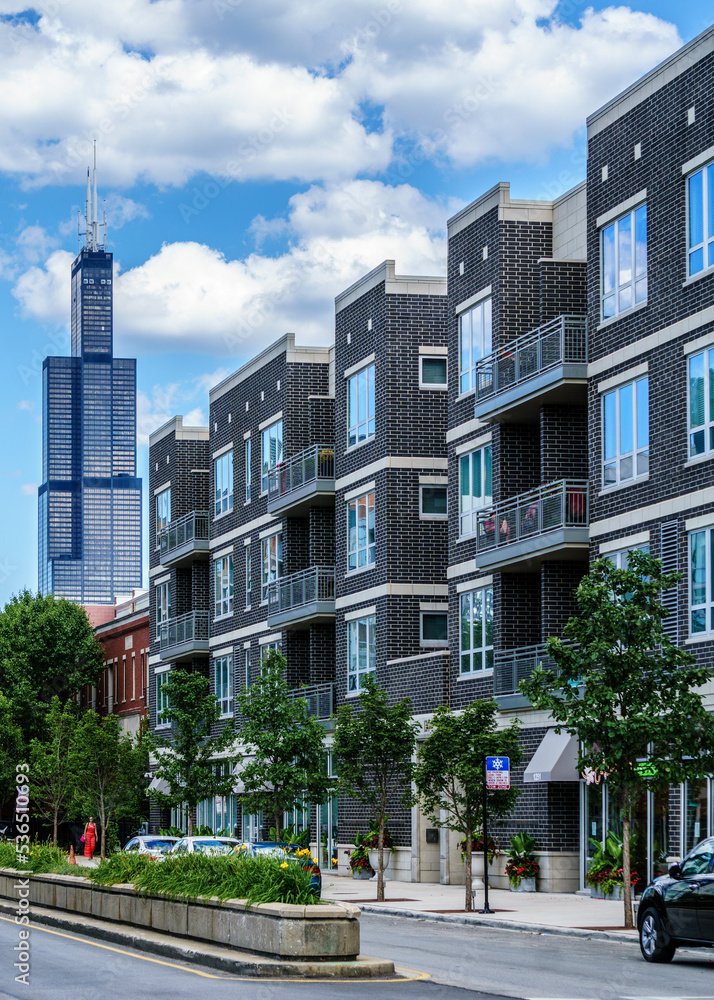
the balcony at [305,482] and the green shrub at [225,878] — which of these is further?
the balcony at [305,482]

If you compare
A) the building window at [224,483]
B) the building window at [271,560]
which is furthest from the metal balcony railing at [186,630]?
the building window at [271,560]

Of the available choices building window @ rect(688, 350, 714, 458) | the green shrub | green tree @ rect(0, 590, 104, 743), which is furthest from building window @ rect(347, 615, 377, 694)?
green tree @ rect(0, 590, 104, 743)

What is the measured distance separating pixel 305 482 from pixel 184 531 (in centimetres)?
1442

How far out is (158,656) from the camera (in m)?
65.9

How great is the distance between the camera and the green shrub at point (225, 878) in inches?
687

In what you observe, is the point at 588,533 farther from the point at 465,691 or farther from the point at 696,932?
the point at 696,932

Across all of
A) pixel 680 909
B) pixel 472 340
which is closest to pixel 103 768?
pixel 472 340

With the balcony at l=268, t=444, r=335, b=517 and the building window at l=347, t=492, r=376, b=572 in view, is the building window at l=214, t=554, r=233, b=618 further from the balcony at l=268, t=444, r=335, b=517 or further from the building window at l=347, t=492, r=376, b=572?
the building window at l=347, t=492, r=376, b=572

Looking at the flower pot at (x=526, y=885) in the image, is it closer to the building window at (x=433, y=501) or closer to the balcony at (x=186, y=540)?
the building window at (x=433, y=501)

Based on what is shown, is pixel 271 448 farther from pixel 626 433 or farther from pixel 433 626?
pixel 626 433

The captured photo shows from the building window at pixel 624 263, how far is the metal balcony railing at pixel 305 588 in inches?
667

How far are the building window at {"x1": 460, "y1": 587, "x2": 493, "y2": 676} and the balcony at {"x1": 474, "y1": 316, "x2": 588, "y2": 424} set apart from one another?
4666 millimetres

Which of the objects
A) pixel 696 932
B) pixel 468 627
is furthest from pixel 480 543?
pixel 696 932

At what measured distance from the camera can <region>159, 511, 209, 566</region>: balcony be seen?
60.9 meters
